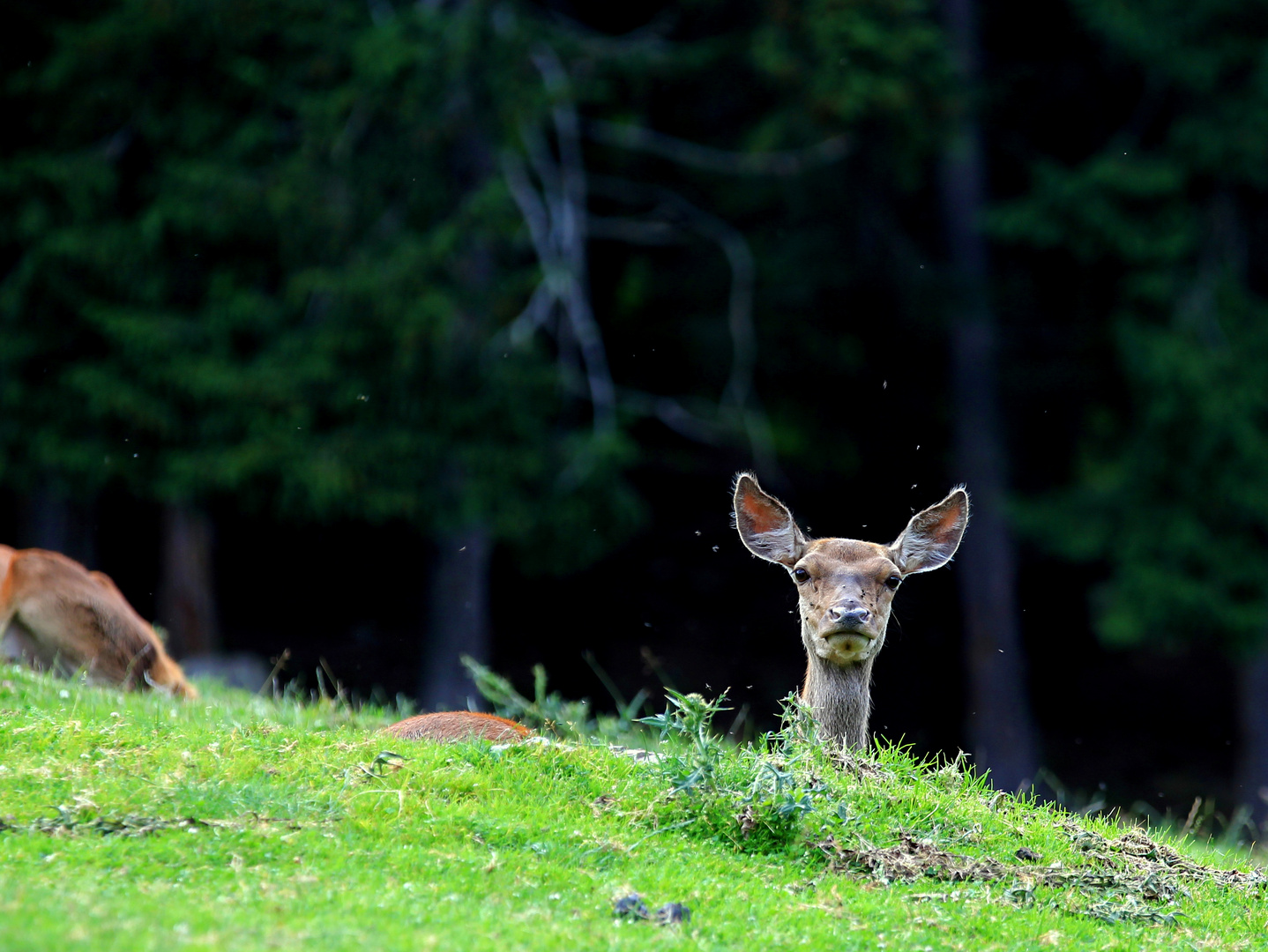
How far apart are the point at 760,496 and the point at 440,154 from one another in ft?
33.0

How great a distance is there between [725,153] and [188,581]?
826 cm

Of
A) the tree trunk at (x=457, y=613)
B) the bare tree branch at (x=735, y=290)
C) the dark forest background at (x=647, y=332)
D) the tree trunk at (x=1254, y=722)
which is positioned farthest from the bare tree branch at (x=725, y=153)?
the tree trunk at (x=1254, y=722)

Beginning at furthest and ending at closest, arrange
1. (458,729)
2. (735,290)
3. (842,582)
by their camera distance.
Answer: (735,290)
(842,582)
(458,729)

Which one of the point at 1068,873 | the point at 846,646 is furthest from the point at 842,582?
the point at 1068,873

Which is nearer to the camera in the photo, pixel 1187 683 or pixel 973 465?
pixel 973 465

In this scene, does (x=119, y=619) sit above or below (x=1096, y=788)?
above

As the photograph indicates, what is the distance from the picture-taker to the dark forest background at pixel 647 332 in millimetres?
16406

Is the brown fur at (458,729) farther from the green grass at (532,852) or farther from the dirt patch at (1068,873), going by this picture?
the dirt patch at (1068,873)

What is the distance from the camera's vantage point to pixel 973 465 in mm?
19500

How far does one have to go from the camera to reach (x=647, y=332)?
2003cm


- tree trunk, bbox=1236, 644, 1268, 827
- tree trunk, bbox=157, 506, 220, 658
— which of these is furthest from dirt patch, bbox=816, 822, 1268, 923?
tree trunk, bbox=157, 506, 220, 658

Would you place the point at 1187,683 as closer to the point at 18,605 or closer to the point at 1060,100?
the point at 1060,100

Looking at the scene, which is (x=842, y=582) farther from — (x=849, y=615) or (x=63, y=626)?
(x=63, y=626)

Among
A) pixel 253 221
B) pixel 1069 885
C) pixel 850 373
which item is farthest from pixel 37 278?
pixel 1069 885
